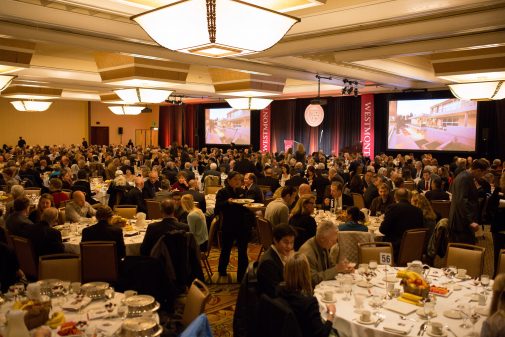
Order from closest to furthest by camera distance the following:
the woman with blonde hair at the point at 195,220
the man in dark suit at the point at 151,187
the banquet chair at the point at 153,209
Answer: the woman with blonde hair at the point at 195,220 < the banquet chair at the point at 153,209 < the man in dark suit at the point at 151,187

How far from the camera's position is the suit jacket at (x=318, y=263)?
398 centimetres

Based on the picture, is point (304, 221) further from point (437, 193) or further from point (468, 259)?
point (437, 193)

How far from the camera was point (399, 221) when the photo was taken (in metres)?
5.72

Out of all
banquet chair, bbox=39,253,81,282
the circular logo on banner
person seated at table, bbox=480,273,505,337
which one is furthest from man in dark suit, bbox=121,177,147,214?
the circular logo on banner

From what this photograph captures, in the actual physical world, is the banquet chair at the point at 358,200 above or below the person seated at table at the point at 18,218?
below

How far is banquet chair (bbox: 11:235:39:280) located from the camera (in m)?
4.93

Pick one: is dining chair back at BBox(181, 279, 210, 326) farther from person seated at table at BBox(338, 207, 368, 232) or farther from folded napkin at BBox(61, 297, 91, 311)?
person seated at table at BBox(338, 207, 368, 232)

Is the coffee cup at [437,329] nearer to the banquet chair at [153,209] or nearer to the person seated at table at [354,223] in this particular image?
the person seated at table at [354,223]

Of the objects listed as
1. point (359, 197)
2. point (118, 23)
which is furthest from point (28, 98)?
point (359, 197)

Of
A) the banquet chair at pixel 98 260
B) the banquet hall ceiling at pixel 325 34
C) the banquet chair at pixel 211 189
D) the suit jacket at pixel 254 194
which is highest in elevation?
the banquet hall ceiling at pixel 325 34

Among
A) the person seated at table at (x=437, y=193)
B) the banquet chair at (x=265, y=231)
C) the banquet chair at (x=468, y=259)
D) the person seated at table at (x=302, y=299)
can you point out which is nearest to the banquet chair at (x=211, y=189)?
the banquet chair at (x=265, y=231)

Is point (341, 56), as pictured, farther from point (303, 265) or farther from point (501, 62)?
point (303, 265)

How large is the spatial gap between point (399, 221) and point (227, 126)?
19.2 meters

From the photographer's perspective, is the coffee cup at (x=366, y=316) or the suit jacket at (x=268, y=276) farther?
the suit jacket at (x=268, y=276)
